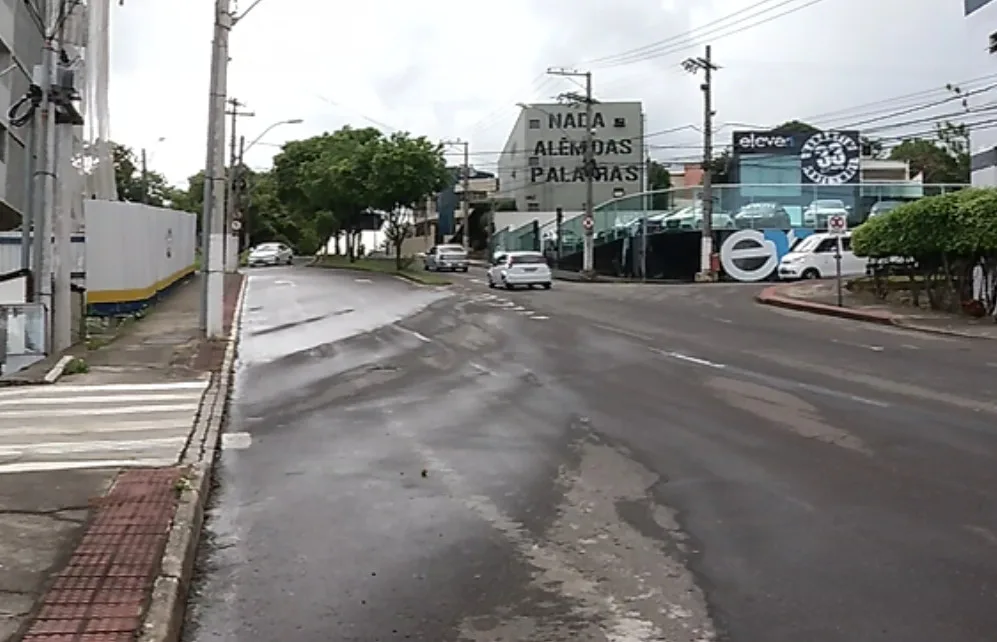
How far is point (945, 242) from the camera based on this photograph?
2591 centimetres

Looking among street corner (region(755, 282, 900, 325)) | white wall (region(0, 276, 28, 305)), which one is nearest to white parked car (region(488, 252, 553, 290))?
street corner (region(755, 282, 900, 325))

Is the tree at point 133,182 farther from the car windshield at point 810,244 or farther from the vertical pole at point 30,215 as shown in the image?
the vertical pole at point 30,215

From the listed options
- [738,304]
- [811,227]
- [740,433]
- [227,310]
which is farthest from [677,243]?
[740,433]

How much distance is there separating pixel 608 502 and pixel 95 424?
600cm

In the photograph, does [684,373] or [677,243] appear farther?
[677,243]

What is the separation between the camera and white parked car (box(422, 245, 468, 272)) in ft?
198

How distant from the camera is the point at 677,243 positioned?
53.4 m

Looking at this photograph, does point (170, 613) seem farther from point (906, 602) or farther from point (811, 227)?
point (811, 227)

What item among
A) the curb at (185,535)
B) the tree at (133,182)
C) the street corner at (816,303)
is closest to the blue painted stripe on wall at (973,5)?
the street corner at (816,303)

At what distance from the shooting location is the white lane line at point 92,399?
13.8m

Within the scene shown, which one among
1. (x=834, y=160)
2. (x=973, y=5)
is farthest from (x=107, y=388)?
(x=834, y=160)

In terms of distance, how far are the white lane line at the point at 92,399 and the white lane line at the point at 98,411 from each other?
56 centimetres

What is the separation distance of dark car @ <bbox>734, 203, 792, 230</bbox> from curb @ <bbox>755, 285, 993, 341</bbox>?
13.3 metres

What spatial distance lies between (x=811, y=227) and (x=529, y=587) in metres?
44.6
